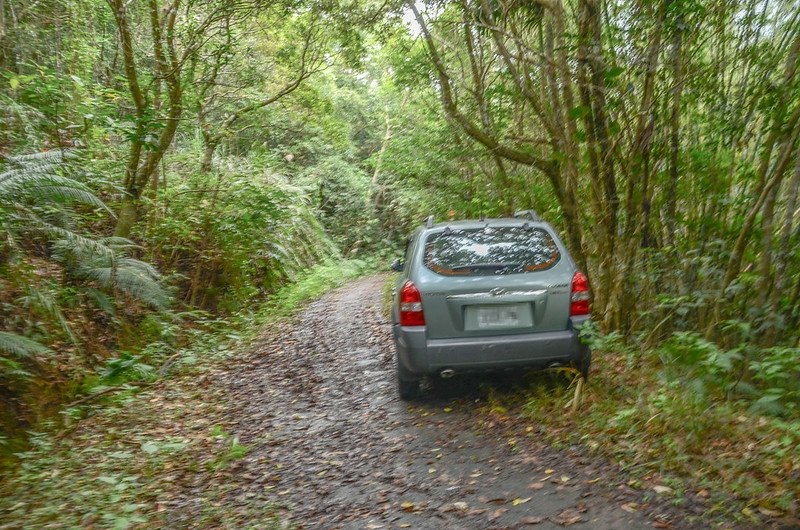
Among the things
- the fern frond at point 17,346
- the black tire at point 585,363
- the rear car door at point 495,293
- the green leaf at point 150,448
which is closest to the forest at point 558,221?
the fern frond at point 17,346

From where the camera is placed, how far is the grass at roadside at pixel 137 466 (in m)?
4.02

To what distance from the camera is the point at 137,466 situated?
4.86 m

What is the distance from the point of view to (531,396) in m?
6.09

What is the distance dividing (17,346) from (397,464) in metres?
3.42

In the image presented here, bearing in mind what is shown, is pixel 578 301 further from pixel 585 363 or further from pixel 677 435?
pixel 677 435

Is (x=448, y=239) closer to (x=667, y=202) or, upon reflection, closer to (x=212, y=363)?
(x=667, y=202)

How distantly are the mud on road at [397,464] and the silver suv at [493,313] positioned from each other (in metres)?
0.66

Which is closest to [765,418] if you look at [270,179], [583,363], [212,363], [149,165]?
[583,363]

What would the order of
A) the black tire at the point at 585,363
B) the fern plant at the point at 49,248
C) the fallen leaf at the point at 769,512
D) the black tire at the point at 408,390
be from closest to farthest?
1. the fallen leaf at the point at 769,512
2. the black tire at the point at 585,363
3. the black tire at the point at 408,390
4. the fern plant at the point at 49,248

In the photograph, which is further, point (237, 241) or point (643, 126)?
point (237, 241)

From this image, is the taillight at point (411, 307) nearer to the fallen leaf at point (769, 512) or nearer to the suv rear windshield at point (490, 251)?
the suv rear windshield at point (490, 251)

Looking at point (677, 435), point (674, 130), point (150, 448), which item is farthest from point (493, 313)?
point (674, 130)

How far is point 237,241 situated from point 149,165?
2510 mm

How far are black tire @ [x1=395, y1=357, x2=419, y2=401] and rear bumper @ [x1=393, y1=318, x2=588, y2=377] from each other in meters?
0.54
